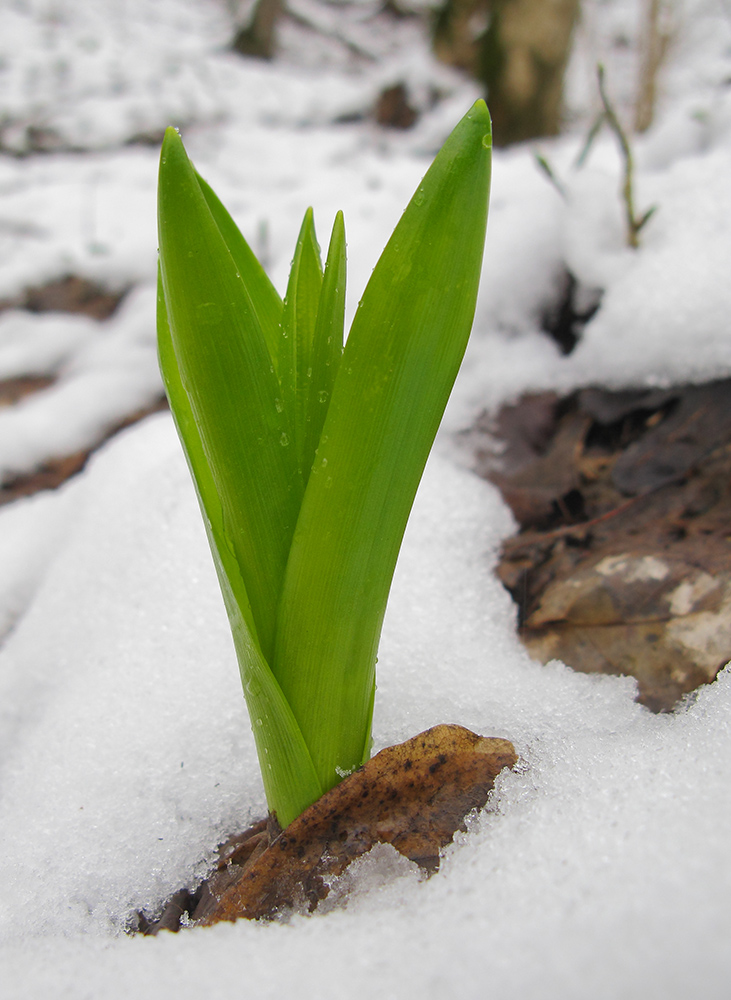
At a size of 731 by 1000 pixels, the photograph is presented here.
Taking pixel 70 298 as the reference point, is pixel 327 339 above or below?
above

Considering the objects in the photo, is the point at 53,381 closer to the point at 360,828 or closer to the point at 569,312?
the point at 569,312


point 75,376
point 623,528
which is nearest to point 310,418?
point 623,528

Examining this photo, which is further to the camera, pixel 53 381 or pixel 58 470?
pixel 53 381

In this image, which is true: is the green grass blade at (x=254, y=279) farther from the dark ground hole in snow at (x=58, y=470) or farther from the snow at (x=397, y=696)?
the dark ground hole in snow at (x=58, y=470)

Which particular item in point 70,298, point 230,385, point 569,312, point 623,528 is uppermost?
point 230,385

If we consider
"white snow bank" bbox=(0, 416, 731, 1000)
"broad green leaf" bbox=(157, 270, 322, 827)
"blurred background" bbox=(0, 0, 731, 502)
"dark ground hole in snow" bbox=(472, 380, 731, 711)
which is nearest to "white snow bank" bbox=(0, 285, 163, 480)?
"blurred background" bbox=(0, 0, 731, 502)

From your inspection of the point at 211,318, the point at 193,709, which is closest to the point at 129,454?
the point at 193,709
